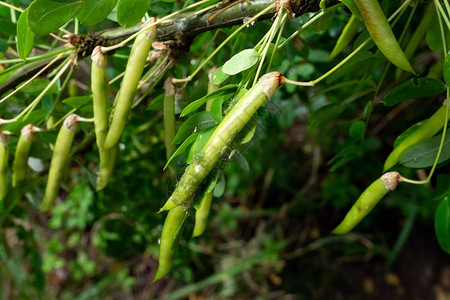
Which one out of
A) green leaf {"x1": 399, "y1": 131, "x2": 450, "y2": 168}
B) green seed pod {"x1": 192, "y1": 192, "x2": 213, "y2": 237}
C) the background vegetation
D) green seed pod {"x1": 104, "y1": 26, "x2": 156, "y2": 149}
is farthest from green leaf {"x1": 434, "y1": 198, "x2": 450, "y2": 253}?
the background vegetation

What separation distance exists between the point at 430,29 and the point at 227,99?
0.30 meters

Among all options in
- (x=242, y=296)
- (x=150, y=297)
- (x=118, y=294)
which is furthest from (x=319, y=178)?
(x=118, y=294)

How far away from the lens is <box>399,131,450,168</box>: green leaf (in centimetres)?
59

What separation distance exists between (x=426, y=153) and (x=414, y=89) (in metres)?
0.08

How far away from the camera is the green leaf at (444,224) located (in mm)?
596

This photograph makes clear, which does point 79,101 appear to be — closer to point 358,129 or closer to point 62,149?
point 62,149

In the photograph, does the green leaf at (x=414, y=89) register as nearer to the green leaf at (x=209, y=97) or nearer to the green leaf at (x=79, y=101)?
the green leaf at (x=209, y=97)

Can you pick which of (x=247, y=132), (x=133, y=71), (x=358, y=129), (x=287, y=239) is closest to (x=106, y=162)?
(x=133, y=71)

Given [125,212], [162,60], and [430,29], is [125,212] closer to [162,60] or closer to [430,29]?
[162,60]

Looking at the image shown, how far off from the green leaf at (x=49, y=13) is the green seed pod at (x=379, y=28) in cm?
33

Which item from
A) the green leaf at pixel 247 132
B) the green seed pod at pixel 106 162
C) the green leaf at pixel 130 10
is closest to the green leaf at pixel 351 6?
the green leaf at pixel 247 132

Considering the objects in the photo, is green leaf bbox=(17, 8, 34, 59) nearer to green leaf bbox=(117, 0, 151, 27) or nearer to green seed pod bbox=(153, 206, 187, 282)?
green leaf bbox=(117, 0, 151, 27)

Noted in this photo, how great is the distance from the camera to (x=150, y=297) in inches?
92.7

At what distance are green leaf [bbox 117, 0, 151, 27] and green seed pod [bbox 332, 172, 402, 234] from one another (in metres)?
0.34
